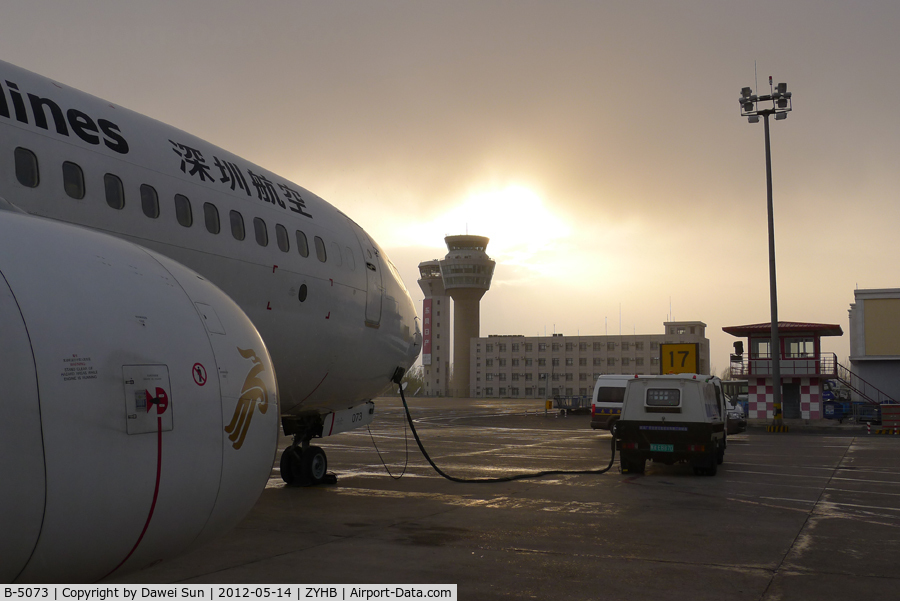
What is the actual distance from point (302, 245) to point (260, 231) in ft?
3.96

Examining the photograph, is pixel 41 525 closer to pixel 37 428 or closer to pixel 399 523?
pixel 37 428

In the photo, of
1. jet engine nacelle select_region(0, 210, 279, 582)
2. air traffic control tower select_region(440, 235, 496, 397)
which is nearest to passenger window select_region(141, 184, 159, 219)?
jet engine nacelle select_region(0, 210, 279, 582)

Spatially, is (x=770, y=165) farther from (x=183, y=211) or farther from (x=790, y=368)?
(x=183, y=211)

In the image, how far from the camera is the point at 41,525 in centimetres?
343

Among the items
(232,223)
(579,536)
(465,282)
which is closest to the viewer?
(232,223)

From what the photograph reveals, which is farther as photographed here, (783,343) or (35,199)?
(783,343)

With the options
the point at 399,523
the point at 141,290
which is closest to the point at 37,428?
the point at 141,290

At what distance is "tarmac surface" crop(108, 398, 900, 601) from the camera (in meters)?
7.52

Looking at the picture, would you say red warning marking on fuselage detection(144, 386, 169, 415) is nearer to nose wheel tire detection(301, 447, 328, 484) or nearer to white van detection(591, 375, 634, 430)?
nose wheel tire detection(301, 447, 328, 484)

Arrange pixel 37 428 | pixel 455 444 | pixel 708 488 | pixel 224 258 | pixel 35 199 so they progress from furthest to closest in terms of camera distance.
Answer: pixel 455 444 < pixel 708 488 < pixel 224 258 < pixel 35 199 < pixel 37 428

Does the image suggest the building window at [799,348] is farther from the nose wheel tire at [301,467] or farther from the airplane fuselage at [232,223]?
the nose wheel tire at [301,467]

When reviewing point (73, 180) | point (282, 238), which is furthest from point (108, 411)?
point (282, 238)

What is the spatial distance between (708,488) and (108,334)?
13.7m

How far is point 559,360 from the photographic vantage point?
13438 cm
